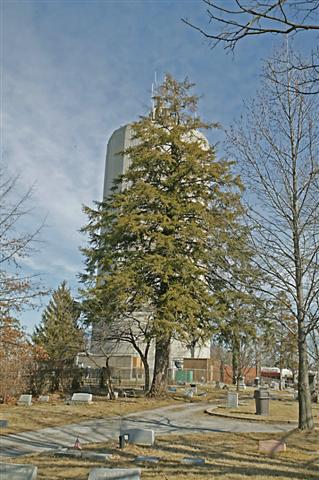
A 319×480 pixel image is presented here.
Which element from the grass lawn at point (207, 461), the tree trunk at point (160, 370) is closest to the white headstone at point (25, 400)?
the tree trunk at point (160, 370)

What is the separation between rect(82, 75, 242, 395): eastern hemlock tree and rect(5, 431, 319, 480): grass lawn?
943 centimetres

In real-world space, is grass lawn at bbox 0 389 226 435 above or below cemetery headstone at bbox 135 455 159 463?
below

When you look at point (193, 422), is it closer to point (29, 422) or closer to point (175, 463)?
point (29, 422)

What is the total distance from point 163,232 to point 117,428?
35.7 ft

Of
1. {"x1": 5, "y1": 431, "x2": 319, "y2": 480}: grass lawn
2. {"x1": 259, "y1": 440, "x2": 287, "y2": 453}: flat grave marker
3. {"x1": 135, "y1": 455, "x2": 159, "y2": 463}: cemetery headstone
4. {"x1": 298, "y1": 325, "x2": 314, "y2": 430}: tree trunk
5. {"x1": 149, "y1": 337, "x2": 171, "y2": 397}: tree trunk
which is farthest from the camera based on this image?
{"x1": 149, "y1": 337, "x2": 171, "y2": 397}: tree trunk

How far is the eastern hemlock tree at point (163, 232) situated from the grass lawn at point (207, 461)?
9430 mm

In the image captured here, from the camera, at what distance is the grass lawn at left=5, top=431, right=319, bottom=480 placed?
6.77 meters

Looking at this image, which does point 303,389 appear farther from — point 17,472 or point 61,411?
point 61,411

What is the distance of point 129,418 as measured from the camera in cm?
1500

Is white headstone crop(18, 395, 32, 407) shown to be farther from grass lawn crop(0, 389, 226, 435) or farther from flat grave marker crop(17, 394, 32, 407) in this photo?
grass lawn crop(0, 389, 226, 435)

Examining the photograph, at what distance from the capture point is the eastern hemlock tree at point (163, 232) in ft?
65.7

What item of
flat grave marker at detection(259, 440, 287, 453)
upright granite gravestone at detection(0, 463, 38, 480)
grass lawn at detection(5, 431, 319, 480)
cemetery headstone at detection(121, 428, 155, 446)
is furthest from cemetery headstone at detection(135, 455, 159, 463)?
flat grave marker at detection(259, 440, 287, 453)

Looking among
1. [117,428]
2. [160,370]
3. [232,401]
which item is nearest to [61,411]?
[117,428]

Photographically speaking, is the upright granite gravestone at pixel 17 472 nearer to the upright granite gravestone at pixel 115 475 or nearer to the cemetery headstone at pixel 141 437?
the upright granite gravestone at pixel 115 475
